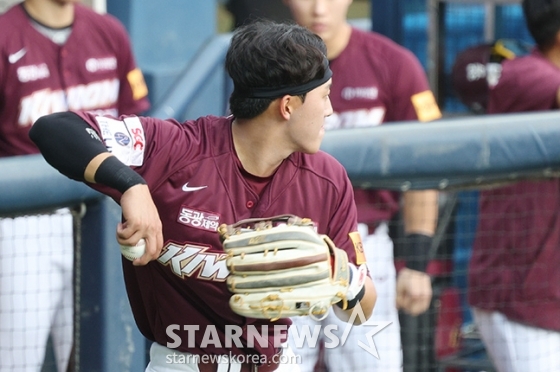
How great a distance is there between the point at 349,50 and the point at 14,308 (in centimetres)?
146

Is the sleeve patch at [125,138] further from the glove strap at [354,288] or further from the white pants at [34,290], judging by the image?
the white pants at [34,290]

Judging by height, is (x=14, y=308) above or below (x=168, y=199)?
below

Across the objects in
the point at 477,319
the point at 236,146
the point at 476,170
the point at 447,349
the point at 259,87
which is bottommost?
the point at 447,349

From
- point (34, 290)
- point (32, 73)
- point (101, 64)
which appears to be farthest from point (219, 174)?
point (101, 64)

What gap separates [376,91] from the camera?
344 centimetres

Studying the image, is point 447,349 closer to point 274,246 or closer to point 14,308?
point 14,308

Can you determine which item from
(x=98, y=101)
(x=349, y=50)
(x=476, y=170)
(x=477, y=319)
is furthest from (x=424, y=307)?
(x=98, y=101)

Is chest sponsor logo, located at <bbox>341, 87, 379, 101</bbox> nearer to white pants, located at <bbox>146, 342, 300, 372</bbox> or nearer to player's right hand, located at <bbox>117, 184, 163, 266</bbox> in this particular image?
white pants, located at <bbox>146, 342, 300, 372</bbox>

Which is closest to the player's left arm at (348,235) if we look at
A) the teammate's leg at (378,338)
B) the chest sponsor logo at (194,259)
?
the chest sponsor logo at (194,259)

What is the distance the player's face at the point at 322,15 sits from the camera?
3475mm

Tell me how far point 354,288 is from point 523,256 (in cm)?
117

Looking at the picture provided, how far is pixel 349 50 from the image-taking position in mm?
3533

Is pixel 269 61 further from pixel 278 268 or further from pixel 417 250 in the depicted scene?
pixel 417 250

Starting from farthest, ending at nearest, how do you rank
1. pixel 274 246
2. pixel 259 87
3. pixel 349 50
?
pixel 349 50
pixel 259 87
pixel 274 246
